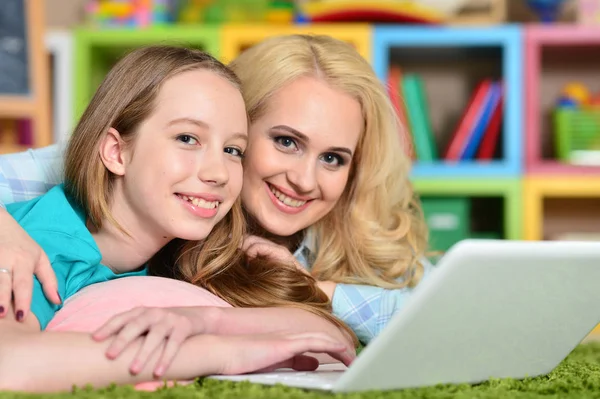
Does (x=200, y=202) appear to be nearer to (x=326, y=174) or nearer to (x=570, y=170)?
(x=326, y=174)

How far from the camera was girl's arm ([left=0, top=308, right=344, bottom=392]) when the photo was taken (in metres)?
0.87

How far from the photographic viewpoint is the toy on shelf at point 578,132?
271 centimetres

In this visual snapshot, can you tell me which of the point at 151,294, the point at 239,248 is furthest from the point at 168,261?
the point at 151,294

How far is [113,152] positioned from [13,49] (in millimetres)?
1560

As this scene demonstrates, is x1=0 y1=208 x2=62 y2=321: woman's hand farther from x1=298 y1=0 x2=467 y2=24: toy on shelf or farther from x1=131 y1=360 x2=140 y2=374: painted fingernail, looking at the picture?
x1=298 y1=0 x2=467 y2=24: toy on shelf

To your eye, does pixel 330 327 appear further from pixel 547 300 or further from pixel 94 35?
pixel 94 35

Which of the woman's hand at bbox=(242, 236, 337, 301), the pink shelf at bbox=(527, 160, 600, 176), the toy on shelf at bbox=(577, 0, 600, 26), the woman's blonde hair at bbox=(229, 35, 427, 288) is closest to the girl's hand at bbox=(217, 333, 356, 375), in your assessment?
the woman's hand at bbox=(242, 236, 337, 301)

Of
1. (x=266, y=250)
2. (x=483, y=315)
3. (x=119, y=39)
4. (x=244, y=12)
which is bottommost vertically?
(x=266, y=250)

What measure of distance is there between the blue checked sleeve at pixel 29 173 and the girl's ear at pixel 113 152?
26cm

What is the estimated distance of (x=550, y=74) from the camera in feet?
10.1

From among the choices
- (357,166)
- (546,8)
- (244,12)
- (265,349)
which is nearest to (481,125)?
(546,8)

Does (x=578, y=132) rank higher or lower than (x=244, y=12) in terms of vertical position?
lower

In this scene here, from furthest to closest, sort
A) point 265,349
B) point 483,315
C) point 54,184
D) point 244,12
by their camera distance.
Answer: point 244,12 → point 54,184 → point 265,349 → point 483,315

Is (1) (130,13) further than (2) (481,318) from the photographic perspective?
Yes
